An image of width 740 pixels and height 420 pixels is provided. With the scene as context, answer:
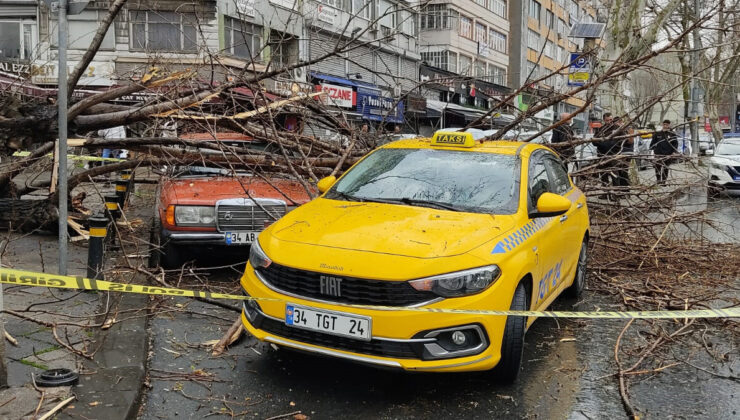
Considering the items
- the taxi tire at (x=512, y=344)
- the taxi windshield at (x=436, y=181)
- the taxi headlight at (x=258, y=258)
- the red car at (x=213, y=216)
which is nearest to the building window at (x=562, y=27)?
the red car at (x=213, y=216)

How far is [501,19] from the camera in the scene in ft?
177

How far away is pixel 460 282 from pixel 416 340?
0.44m

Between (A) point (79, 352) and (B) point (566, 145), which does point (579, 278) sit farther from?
(A) point (79, 352)

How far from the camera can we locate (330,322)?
13.0ft

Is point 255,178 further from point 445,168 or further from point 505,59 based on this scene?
point 505,59

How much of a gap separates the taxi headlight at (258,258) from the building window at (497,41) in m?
49.9

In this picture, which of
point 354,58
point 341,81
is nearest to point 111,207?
point 354,58

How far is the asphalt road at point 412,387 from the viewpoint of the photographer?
13.2 feet

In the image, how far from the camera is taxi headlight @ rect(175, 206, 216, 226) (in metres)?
6.89

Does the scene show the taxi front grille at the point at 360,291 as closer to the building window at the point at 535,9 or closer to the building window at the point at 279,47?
the building window at the point at 279,47

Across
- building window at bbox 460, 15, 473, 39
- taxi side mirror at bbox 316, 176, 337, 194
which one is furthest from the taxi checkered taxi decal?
building window at bbox 460, 15, 473, 39

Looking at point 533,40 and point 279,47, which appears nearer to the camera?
point 279,47

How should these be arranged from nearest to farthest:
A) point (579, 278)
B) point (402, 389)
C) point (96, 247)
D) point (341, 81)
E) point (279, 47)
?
point (402, 389) < point (96, 247) < point (579, 278) < point (279, 47) < point (341, 81)

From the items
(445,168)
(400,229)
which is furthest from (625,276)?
(400,229)
